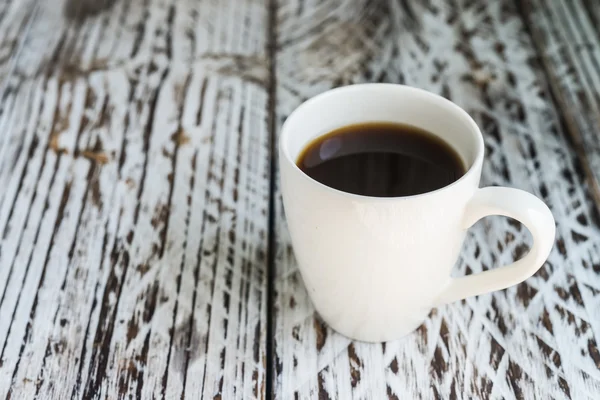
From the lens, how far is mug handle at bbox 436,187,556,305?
17.1 inches

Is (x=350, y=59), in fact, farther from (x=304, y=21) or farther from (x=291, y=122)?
(x=291, y=122)

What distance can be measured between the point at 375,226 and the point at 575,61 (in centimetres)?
51

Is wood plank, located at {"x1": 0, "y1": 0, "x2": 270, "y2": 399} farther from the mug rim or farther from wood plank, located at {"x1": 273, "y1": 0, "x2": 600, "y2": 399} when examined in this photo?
the mug rim

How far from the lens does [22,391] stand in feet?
1.65

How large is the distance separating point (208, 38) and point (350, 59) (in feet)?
0.62

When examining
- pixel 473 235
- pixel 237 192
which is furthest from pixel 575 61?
pixel 237 192

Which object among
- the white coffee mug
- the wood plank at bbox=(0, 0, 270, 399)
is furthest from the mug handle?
the wood plank at bbox=(0, 0, 270, 399)

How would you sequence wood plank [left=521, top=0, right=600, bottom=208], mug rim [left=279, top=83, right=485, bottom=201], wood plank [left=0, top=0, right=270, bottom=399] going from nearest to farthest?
mug rim [left=279, top=83, right=485, bottom=201] → wood plank [left=0, top=0, right=270, bottom=399] → wood plank [left=521, top=0, right=600, bottom=208]

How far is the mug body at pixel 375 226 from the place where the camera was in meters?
0.43

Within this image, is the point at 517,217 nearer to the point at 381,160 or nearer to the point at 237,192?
the point at 381,160

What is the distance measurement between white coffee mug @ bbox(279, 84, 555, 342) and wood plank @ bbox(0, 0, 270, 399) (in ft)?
0.31

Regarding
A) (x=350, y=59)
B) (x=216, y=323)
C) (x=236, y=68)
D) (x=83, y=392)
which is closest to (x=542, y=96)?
(x=350, y=59)

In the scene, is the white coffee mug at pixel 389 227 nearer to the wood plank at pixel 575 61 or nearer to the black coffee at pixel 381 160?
the black coffee at pixel 381 160

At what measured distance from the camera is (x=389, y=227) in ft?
1.42
